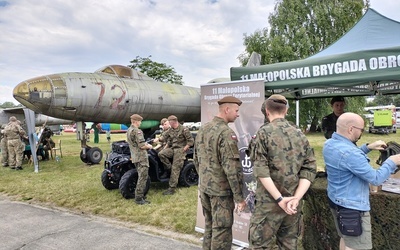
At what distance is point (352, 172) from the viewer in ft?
7.36

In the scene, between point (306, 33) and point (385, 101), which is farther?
point (385, 101)

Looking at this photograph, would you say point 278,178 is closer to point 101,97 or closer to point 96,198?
point 96,198

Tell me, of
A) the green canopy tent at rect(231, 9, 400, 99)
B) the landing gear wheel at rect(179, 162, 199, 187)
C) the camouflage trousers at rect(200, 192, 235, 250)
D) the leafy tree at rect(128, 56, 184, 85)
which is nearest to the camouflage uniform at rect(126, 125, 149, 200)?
the landing gear wheel at rect(179, 162, 199, 187)

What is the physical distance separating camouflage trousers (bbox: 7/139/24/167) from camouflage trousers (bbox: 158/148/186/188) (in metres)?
6.86

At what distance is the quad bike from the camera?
5887 mm

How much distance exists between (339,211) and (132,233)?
10.0 feet

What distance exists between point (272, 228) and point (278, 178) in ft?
1.32

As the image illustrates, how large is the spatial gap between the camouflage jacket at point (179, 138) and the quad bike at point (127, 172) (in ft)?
1.53

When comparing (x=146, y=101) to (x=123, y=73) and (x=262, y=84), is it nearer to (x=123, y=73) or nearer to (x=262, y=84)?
(x=123, y=73)

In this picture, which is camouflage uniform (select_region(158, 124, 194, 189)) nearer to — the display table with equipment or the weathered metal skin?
the display table with equipment

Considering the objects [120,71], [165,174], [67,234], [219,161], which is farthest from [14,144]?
[219,161]

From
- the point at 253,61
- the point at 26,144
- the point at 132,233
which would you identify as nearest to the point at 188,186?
the point at 132,233

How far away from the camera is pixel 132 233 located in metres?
4.32

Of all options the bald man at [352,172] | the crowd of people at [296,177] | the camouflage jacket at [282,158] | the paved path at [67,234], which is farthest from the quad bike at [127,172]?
the bald man at [352,172]
